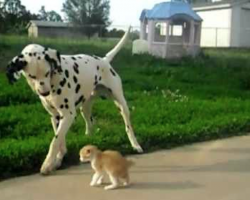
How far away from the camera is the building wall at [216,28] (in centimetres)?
3566

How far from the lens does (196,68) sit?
17.0 m

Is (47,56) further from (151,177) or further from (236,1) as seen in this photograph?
(236,1)

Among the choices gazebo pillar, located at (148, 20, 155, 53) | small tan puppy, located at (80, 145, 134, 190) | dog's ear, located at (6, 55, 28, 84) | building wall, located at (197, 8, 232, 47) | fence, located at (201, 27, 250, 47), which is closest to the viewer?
small tan puppy, located at (80, 145, 134, 190)

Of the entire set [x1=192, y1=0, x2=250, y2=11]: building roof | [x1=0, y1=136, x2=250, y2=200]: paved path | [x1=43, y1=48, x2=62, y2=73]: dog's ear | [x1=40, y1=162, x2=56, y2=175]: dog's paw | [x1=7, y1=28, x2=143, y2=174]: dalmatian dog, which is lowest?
[x1=0, y1=136, x2=250, y2=200]: paved path

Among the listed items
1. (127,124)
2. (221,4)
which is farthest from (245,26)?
(127,124)

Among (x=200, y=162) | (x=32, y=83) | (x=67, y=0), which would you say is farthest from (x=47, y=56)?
(x=67, y=0)

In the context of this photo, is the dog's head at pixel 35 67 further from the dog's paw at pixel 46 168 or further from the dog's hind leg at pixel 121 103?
the dog's hind leg at pixel 121 103

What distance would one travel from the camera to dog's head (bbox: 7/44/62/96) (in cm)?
583

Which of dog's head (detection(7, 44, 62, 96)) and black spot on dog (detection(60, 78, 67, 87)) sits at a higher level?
dog's head (detection(7, 44, 62, 96))

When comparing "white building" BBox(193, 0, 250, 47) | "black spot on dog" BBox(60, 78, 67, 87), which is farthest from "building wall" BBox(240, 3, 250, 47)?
"black spot on dog" BBox(60, 78, 67, 87)

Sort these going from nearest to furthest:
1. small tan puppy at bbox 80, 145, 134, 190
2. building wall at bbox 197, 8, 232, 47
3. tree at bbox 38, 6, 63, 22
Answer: small tan puppy at bbox 80, 145, 134, 190, building wall at bbox 197, 8, 232, 47, tree at bbox 38, 6, 63, 22

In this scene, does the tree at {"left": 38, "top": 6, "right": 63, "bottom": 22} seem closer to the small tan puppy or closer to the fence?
the fence

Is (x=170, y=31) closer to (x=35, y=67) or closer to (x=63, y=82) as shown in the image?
(x=63, y=82)

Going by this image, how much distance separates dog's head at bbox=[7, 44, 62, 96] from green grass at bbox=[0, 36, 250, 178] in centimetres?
87
